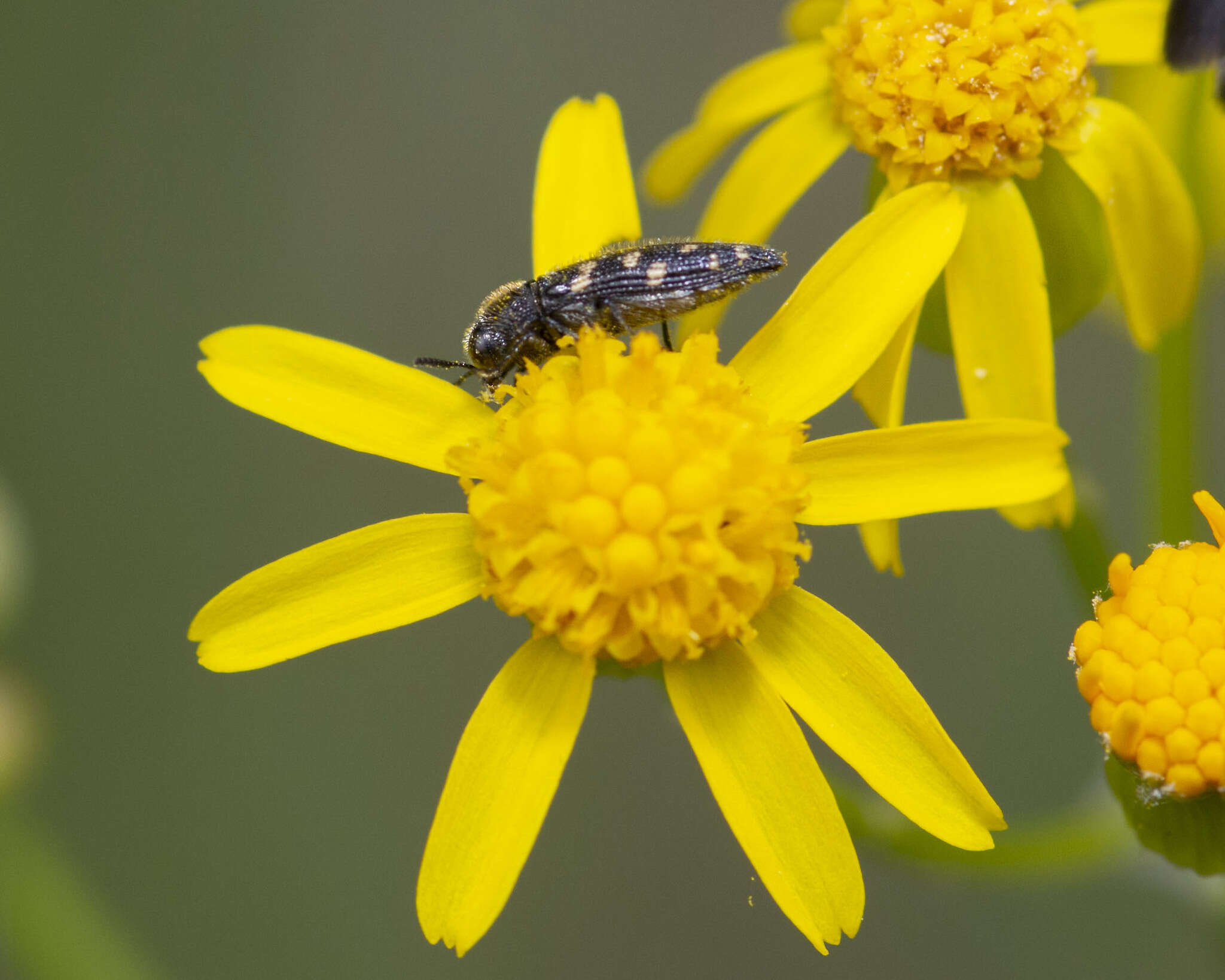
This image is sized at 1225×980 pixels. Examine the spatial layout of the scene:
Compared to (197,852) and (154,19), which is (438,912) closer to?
(197,852)

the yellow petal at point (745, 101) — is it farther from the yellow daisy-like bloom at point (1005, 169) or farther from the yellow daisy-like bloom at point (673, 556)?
the yellow daisy-like bloom at point (673, 556)

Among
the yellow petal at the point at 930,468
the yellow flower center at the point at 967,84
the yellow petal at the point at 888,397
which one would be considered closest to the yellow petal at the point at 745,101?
the yellow flower center at the point at 967,84

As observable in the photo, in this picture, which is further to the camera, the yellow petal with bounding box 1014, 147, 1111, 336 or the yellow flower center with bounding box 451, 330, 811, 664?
the yellow petal with bounding box 1014, 147, 1111, 336

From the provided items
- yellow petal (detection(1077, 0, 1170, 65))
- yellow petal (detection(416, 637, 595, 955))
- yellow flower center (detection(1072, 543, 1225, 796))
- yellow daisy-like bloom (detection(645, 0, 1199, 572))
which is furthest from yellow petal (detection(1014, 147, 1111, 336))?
yellow petal (detection(416, 637, 595, 955))

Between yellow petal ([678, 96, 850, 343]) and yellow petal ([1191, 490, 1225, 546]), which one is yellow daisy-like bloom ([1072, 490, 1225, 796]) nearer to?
yellow petal ([1191, 490, 1225, 546])

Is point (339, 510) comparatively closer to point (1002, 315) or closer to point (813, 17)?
point (813, 17)
